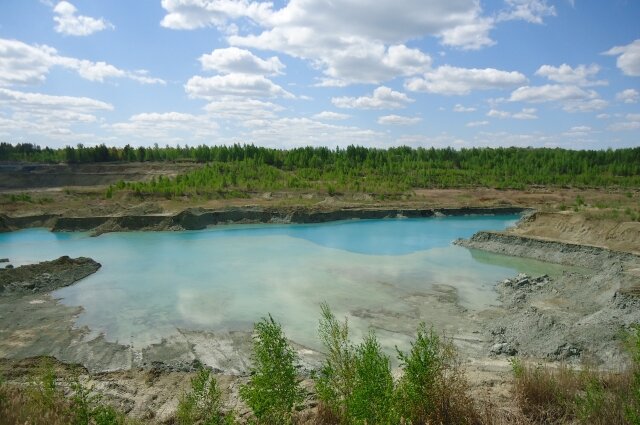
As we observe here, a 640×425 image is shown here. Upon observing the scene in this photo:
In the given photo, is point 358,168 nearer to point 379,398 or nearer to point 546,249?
point 546,249

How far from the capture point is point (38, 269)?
1989 cm

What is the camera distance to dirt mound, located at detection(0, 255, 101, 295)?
17794 mm

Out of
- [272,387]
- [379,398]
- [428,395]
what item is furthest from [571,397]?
[272,387]

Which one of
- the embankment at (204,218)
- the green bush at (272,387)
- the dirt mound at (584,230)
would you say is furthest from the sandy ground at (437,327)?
the embankment at (204,218)

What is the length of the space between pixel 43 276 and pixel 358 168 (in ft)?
181

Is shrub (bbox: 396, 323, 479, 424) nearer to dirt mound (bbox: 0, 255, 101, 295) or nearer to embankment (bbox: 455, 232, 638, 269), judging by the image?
dirt mound (bbox: 0, 255, 101, 295)

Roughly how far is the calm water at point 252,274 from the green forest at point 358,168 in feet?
57.1

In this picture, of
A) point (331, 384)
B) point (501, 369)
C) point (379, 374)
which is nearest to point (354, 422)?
point (379, 374)

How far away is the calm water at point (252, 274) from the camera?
1488 centimetres

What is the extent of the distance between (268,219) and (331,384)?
3409cm

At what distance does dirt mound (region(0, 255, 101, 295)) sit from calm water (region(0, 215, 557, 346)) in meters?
0.71

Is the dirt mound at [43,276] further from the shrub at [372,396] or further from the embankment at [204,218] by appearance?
the shrub at [372,396]

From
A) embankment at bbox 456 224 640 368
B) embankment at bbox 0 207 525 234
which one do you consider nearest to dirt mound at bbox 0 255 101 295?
embankment at bbox 0 207 525 234

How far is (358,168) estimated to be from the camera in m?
70.3
